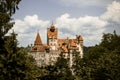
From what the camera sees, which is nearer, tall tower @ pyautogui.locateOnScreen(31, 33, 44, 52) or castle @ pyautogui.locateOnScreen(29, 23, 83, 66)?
tall tower @ pyautogui.locateOnScreen(31, 33, 44, 52)

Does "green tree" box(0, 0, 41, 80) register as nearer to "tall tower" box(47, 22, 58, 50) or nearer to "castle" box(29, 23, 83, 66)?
"castle" box(29, 23, 83, 66)

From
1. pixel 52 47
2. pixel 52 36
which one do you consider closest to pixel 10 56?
pixel 52 47

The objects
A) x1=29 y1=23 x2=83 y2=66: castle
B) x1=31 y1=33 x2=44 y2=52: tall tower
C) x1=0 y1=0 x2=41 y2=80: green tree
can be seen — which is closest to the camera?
x1=0 y1=0 x2=41 y2=80: green tree

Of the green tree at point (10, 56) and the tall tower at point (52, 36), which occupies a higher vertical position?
the tall tower at point (52, 36)

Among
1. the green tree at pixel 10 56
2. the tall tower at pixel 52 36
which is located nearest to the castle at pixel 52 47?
the tall tower at pixel 52 36

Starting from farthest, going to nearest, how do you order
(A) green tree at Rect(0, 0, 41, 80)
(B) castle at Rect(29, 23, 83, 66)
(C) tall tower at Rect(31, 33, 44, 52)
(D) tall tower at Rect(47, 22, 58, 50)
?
(D) tall tower at Rect(47, 22, 58, 50) < (B) castle at Rect(29, 23, 83, 66) < (C) tall tower at Rect(31, 33, 44, 52) < (A) green tree at Rect(0, 0, 41, 80)

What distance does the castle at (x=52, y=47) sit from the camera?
434 feet

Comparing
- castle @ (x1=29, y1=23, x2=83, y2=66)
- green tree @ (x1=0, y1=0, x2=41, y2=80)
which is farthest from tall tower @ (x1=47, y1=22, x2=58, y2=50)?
green tree @ (x1=0, y1=0, x2=41, y2=80)

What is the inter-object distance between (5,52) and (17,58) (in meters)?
1.28

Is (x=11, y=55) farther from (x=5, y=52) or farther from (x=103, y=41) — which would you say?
(x=103, y=41)

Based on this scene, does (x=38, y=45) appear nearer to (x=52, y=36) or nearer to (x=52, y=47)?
(x=52, y=47)

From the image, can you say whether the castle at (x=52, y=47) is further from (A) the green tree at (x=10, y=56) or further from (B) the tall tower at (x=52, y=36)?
(A) the green tree at (x=10, y=56)

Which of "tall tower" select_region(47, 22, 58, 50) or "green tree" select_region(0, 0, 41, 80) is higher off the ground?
"tall tower" select_region(47, 22, 58, 50)

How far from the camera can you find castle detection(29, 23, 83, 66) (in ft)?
434
